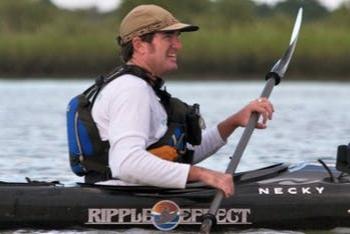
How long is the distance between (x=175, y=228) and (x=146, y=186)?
27cm

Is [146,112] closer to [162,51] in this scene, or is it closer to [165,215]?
[162,51]

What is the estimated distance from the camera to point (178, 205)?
258 inches

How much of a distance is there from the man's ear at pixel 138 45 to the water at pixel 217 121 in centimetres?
93

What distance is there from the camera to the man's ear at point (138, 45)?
644 centimetres

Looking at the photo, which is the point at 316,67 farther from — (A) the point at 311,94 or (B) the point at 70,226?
(B) the point at 70,226

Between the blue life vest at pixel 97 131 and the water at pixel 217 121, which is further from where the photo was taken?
the water at pixel 217 121

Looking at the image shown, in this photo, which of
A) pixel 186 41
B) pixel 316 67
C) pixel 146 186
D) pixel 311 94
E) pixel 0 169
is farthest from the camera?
pixel 186 41

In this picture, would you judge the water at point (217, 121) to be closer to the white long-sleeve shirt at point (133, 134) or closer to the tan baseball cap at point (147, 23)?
the white long-sleeve shirt at point (133, 134)

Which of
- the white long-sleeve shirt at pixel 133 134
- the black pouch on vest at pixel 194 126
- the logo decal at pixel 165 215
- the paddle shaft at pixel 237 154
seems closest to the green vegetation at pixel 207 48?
the paddle shaft at pixel 237 154

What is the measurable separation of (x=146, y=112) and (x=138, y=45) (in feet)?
1.31

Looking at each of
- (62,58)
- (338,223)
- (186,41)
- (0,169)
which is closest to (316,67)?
(186,41)

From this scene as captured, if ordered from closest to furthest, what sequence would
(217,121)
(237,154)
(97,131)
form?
(97,131), (237,154), (217,121)

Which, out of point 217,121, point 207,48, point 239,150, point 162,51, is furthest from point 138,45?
point 207,48

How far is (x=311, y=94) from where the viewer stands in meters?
24.1
